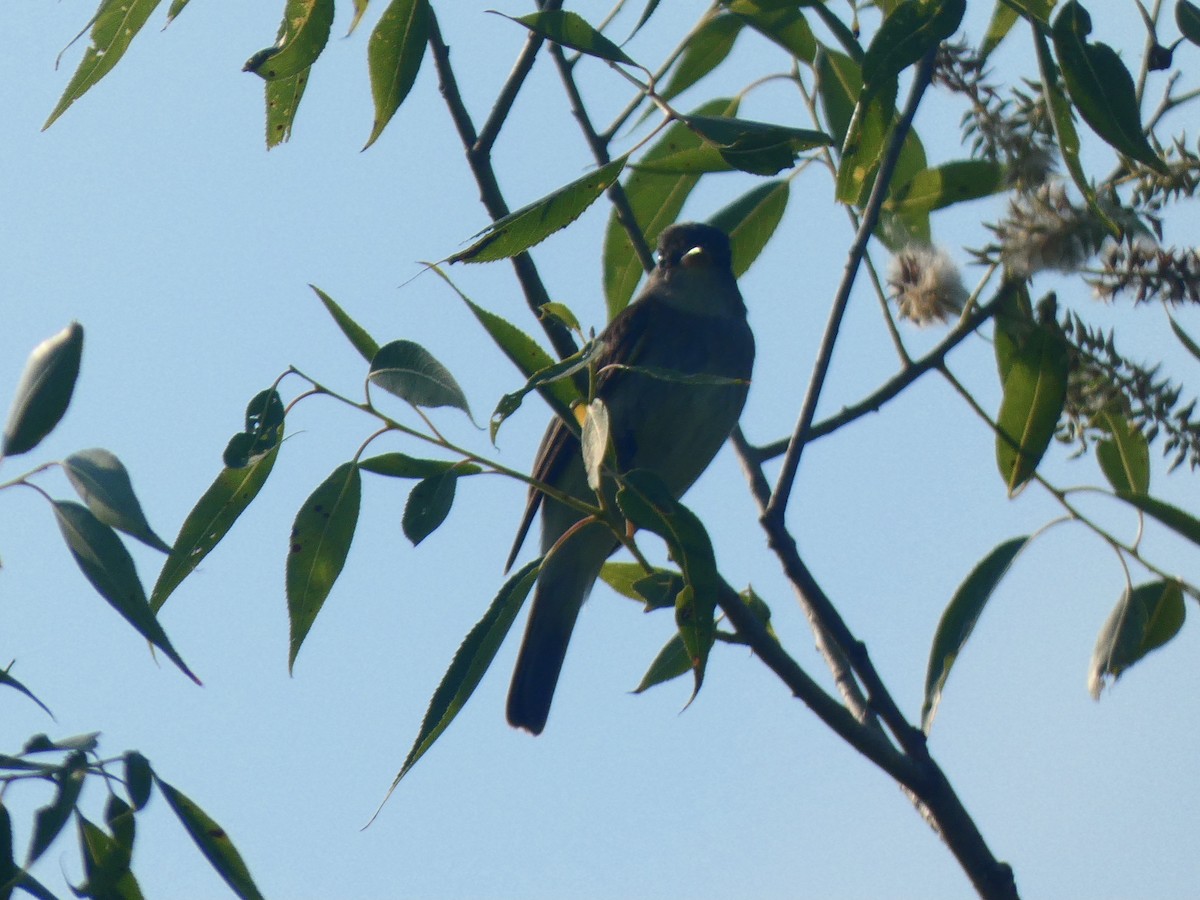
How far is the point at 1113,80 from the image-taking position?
5.59 feet

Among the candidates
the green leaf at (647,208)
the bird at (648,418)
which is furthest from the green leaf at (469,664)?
the bird at (648,418)

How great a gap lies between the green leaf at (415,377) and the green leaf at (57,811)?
0.54m

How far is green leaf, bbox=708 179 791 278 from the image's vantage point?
2.81m

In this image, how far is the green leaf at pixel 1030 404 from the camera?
82.5 inches

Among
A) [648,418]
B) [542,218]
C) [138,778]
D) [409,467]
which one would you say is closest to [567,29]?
[542,218]

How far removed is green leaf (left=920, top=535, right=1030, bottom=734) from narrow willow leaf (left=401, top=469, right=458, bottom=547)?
0.76m

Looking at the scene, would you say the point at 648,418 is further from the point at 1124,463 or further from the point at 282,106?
the point at 282,106

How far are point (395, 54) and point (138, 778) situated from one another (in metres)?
0.99

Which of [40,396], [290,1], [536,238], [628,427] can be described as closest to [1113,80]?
[536,238]

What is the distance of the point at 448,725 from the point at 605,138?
0.99 metres

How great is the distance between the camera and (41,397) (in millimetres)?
1581

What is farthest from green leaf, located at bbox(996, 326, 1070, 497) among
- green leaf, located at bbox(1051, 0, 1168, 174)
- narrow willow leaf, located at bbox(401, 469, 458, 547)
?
narrow willow leaf, located at bbox(401, 469, 458, 547)

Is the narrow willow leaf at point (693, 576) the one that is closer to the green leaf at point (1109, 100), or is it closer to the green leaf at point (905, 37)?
the green leaf at point (905, 37)

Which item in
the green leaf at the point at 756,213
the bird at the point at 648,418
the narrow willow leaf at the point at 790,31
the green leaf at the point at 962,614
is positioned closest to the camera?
the green leaf at the point at 962,614
